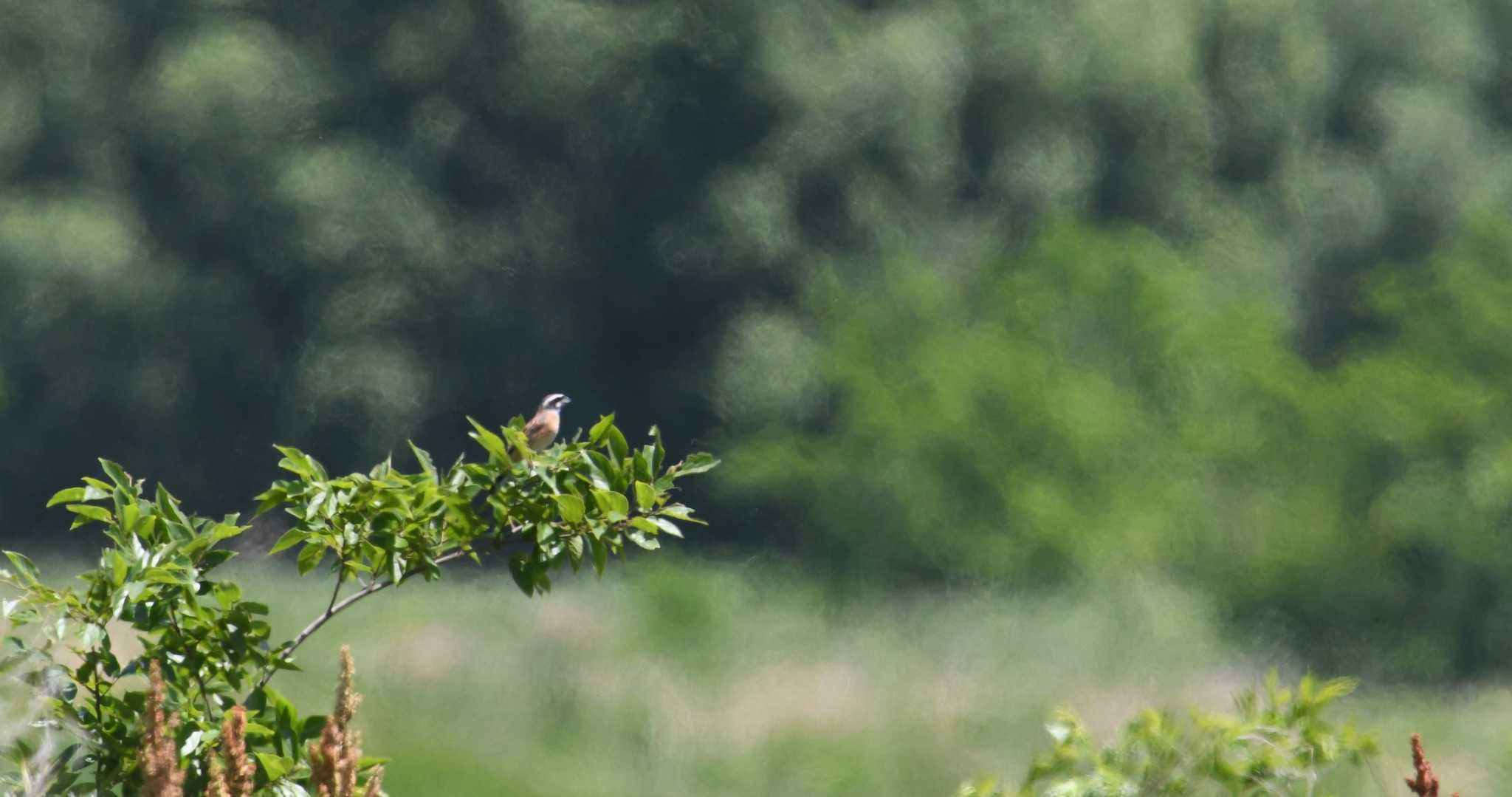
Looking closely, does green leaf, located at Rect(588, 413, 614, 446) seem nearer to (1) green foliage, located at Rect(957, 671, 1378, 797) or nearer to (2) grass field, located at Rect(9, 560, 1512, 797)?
(1) green foliage, located at Rect(957, 671, 1378, 797)

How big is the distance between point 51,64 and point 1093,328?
15311 mm

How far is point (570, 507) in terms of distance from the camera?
13.1 feet

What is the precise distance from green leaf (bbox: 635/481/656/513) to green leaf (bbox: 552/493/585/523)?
0.38ft

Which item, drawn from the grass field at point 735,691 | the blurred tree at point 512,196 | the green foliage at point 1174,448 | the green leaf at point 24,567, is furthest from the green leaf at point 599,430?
the blurred tree at point 512,196

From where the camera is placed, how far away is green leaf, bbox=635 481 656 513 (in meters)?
4.00

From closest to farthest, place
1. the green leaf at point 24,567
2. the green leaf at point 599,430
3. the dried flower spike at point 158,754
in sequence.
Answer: the dried flower spike at point 158,754
the green leaf at point 24,567
the green leaf at point 599,430

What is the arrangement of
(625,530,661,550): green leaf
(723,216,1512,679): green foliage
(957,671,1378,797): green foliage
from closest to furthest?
(957,671,1378,797): green foliage
(625,530,661,550): green leaf
(723,216,1512,679): green foliage

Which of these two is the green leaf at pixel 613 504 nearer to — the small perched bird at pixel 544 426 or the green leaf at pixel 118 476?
the green leaf at pixel 118 476

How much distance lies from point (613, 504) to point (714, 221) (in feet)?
76.4

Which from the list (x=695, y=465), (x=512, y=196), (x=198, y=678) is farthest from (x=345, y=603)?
(x=512, y=196)

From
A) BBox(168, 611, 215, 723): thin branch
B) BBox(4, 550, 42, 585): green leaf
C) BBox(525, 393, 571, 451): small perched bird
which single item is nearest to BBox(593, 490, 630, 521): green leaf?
BBox(168, 611, 215, 723): thin branch

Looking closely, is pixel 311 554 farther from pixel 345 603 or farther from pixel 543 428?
pixel 543 428

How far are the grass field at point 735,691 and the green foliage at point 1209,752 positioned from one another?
742 cm

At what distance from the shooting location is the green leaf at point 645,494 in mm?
4000
